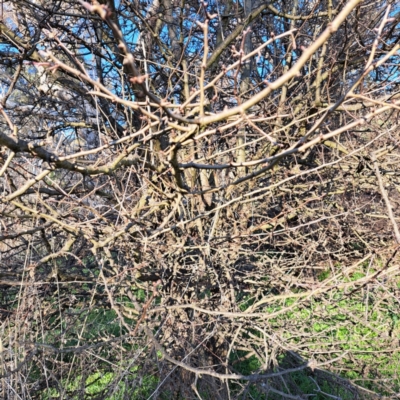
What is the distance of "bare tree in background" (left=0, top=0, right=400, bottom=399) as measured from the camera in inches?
104

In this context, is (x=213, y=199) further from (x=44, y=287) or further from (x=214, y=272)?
(x=44, y=287)

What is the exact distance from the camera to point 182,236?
3.24 metres

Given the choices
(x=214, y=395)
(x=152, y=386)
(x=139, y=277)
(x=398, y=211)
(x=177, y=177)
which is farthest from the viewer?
(x=398, y=211)

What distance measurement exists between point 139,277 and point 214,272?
1.98ft

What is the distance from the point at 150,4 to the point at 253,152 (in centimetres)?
169

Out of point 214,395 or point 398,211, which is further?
point 398,211

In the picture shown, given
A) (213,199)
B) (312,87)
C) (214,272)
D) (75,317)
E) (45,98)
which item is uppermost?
(45,98)

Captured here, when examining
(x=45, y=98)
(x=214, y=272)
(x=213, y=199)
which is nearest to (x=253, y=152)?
(x=213, y=199)

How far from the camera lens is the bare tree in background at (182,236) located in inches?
104

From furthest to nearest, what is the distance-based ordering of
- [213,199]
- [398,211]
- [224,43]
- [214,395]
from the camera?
[398,211] < [213,199] < [224,43] < [214,395]

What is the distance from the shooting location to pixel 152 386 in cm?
297

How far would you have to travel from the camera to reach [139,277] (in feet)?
10.8

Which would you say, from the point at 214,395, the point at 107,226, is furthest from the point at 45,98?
the point at 214,395

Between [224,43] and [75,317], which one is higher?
[224,43]
